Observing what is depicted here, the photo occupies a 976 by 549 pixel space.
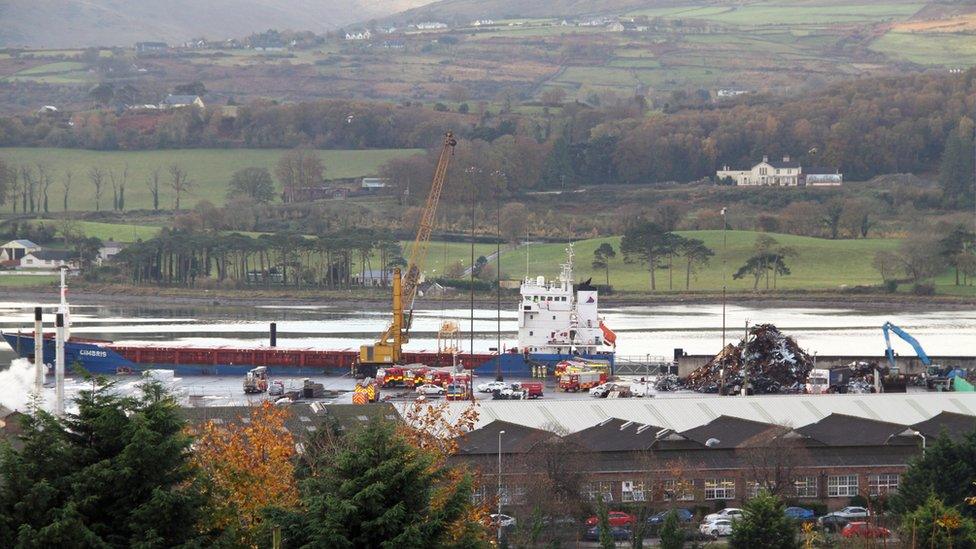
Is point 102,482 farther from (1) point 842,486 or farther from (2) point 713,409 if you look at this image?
(2) point 713,409

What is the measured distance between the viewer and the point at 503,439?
37.1 metres

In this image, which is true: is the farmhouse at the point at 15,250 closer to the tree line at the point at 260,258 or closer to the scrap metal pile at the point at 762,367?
the tree line at the point at 260,258

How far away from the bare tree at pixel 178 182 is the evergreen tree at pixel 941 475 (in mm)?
106270

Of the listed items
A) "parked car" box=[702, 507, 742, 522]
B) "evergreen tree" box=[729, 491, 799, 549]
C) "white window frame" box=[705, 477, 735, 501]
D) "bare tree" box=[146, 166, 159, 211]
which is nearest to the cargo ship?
"white window frame" box=[705, 477, 735, 501]

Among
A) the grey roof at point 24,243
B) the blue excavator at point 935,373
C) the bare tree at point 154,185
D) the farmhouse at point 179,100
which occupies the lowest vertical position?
the blue excavator at point 935,373

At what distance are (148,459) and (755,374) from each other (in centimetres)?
3162

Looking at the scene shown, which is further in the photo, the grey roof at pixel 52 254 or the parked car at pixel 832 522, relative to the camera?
the grey roof at pixel 52 254

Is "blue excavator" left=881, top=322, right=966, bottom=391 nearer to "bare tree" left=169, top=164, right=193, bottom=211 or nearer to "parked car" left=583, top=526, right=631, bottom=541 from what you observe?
"parked car" left=583, top=526, right=631, bottom=541

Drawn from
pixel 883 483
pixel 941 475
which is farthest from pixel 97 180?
pixel 941 475

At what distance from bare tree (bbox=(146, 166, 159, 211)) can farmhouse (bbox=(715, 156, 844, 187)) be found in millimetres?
45414

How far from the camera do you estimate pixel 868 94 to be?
174875mm

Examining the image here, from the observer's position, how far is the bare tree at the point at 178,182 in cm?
13764

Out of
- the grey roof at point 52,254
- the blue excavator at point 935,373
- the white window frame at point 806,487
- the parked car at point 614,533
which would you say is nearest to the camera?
the parked car at point 614,533

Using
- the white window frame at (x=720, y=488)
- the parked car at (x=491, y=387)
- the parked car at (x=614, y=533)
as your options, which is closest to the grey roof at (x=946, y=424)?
the white window frame at (x=720, y=488)
